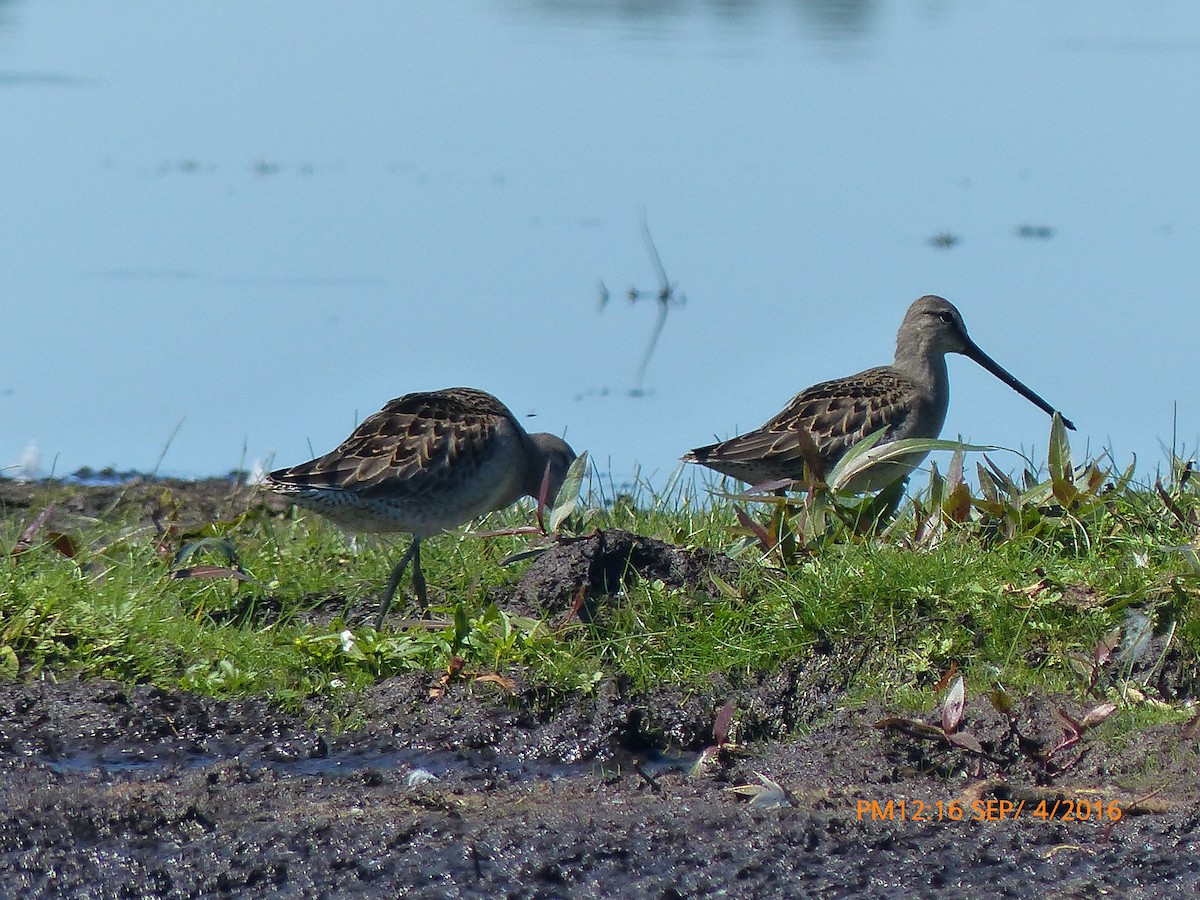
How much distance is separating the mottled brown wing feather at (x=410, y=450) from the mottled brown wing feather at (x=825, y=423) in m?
1.16

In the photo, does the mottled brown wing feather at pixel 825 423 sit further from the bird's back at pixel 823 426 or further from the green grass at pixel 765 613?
the green grass at pixel 765 613

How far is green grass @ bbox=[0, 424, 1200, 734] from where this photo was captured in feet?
15.0

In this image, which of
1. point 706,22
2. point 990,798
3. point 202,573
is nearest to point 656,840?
point 990,798

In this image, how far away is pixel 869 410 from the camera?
707cm

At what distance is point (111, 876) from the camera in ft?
11.2

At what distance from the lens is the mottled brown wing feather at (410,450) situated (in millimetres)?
5609

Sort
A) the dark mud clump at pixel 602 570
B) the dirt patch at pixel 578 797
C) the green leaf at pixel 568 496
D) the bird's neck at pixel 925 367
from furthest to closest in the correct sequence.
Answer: the bird's neck at pixel 925 367
the green leaf at pixel 568 496
the dark mud clump at pixel 602 570
the dirt patch at pixel 578 797

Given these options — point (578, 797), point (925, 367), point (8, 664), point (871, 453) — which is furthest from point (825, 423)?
point (8, 664)

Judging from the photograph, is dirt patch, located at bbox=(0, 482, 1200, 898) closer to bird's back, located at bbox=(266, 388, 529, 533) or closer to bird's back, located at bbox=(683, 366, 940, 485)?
bird's back, located at bbox=(266, 388, 529, 533)

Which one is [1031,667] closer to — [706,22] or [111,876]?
[111,876]

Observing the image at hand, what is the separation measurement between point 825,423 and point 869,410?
0.22 metres

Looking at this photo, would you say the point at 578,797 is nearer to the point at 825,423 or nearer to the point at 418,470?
the point at 418,470

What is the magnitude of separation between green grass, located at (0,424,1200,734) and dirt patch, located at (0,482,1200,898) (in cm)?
11

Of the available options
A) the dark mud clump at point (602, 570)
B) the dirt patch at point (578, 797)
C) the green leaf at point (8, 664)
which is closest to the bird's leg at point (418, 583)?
the dark mud clump at point (602, 570)
